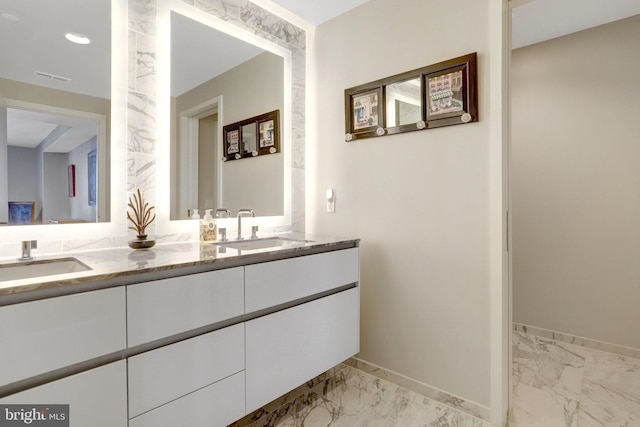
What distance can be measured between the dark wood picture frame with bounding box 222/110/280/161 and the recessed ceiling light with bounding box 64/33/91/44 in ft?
2.69

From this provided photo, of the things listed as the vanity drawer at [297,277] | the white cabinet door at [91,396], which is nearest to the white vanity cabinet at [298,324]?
the vanity drawer at [297,277]

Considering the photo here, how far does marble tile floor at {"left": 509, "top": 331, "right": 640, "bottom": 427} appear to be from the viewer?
177 cm

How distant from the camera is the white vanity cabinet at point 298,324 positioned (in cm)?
150

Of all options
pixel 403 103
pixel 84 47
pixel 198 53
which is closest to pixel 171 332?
pixel 84 47

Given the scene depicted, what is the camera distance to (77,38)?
156 centimetres

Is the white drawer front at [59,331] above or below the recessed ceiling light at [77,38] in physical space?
below

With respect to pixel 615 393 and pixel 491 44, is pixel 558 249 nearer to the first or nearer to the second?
pixel 615 393

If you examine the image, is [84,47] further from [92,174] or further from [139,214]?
[139,214]

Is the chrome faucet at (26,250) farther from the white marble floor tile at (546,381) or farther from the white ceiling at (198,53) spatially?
the white marble floor tile at (546,381)

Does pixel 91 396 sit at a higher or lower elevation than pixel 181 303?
lower

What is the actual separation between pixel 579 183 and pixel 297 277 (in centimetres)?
242

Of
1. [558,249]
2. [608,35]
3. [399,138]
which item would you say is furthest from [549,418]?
[608,35]

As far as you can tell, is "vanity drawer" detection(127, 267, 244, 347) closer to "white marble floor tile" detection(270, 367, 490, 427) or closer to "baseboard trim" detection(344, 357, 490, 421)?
"white marble floor tile" detection(270, 367, 490, 427)

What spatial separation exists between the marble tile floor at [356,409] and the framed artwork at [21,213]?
1.40m
